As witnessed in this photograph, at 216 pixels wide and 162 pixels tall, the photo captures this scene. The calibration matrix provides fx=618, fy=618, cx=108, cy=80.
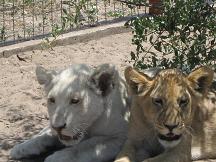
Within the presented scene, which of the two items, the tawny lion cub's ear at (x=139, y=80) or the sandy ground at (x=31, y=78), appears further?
the sandy ground at (x=31, y=78)

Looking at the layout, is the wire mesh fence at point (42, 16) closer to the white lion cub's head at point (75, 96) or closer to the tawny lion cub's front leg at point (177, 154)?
the white lion cub's head at point (75, 96)

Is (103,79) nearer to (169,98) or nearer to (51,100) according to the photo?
(51,100)

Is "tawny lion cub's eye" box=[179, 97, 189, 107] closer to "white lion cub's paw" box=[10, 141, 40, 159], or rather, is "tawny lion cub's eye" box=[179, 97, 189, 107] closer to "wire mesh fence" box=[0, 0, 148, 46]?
"white lion cub's paw" box=[10, 141, 40, 159]

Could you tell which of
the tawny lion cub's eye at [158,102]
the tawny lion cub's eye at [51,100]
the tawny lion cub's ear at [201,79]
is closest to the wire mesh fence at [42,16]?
the tawny lion cub's eye at [51,100]

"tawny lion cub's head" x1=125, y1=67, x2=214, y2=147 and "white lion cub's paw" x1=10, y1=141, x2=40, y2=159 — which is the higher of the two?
"tawny lion cub's head" x1=125, y1=67, x2=214, y2=147

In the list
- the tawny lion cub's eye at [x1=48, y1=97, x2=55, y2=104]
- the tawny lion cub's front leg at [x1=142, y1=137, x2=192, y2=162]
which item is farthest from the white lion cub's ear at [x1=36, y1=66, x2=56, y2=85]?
the tawny lion cub's front leg at [x1=142, y1=137, x2=192, y2=162]

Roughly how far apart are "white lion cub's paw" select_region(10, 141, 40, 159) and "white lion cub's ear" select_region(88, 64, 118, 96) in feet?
2.47

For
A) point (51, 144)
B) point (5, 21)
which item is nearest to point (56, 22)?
point (5, 21)

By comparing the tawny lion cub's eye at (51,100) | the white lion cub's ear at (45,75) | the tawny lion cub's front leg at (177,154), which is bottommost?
the tawny lion cub's front leg at (177,154)

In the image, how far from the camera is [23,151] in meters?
5.08

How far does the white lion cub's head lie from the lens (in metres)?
4.65

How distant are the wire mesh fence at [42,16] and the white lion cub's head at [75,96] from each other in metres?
3.11

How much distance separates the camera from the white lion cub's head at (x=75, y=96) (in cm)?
465

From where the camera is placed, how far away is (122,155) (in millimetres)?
4738
